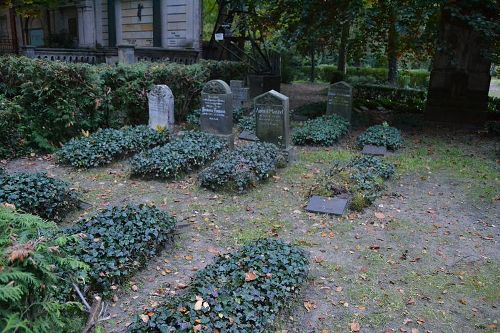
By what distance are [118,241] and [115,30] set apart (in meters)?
19.8

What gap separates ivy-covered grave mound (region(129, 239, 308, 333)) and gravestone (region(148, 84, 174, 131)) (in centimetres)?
681

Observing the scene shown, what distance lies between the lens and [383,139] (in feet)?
36.5

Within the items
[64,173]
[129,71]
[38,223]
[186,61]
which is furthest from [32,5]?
[38,223]

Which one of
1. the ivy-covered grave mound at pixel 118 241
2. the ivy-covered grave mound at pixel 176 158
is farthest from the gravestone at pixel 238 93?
the ivy-covered grave mound at pixel 118 241

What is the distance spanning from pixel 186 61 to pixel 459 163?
488 inches

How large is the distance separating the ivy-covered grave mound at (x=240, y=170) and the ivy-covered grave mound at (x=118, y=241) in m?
2.03

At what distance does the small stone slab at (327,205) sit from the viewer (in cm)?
674

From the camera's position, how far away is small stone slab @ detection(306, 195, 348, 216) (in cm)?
674

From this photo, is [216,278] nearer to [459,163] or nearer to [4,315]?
[4,315]

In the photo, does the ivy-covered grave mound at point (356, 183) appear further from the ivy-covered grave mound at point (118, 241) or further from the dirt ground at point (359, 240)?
the ivy-covered grave mound at point (118, 241)

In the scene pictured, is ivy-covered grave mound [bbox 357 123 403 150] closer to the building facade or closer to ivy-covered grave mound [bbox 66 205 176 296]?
ivy-covered grave mound [bbox 66 205 176 296]

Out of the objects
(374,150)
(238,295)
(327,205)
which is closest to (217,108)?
(374,150)

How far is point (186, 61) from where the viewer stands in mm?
18781

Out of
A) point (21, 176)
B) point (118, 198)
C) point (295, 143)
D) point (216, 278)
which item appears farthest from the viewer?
point (295, 143)
